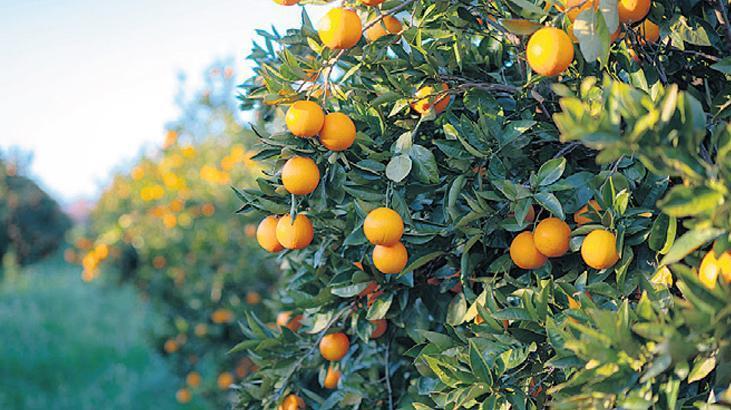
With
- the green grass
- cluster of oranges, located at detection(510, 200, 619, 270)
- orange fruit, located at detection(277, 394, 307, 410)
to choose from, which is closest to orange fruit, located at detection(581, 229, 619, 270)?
cluster of oranges, located at detection(510, 200, 619, 270)

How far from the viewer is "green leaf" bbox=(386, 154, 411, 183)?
3.25 feet

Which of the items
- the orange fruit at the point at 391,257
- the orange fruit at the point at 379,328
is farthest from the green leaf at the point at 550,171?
the orange fruit at the point at 379,328

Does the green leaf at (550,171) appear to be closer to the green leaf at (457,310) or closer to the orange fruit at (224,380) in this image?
the green leaf at (457,310)

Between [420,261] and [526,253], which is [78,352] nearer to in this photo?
[420,261]

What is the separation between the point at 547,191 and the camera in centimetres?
98

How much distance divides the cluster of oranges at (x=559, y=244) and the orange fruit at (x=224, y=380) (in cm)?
270

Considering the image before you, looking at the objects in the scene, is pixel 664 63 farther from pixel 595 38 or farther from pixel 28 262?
pixel 28 262

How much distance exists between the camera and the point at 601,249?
0.92 m

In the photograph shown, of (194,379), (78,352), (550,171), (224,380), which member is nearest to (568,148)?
(550,171)

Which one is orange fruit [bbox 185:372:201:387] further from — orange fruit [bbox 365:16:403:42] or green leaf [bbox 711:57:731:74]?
green leaf [bbox 711:57:731:74]

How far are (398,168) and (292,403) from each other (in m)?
0.59

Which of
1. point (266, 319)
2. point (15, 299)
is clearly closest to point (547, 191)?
point (266, 319)

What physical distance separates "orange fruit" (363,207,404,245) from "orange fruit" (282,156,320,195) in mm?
103

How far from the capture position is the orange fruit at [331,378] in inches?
56.4
